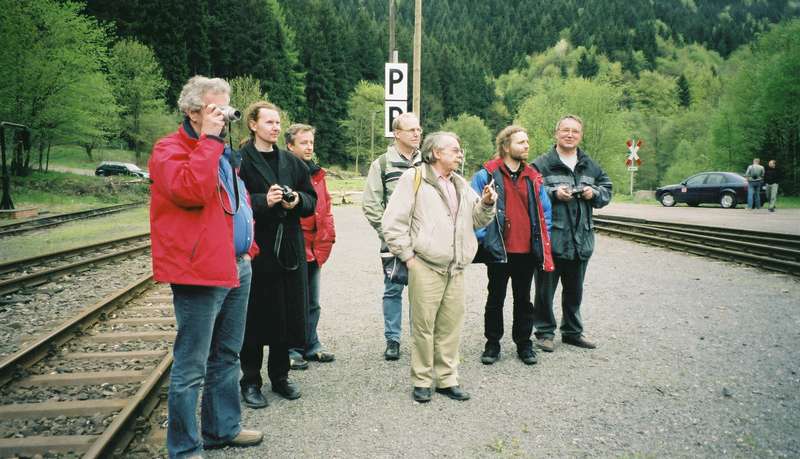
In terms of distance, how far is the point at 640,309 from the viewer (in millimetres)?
6410

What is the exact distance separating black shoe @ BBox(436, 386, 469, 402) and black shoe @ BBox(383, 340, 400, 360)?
0.84 m

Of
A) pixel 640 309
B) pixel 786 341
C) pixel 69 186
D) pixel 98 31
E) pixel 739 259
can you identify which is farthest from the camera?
pixel 98 31

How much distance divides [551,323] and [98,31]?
3426 cm

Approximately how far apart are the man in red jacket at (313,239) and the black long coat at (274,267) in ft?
3.03

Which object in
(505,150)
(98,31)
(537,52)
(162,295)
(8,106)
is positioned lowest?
(162,295)

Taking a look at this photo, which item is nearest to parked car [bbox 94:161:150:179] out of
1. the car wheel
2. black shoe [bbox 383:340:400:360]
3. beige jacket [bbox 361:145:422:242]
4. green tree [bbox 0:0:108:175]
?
green tree [bbox 0:0:108:175]

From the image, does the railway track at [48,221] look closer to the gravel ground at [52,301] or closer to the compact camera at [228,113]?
the gravel ground at [52,301]

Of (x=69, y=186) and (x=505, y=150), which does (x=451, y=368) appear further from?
(x=69, y=186)

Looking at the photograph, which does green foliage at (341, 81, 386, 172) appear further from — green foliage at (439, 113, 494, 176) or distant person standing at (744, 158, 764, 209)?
distant person standing at (744, 158, 764, 209)

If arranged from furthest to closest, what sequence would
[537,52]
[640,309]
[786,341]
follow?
[537,52]
[640,309]
[786,341]

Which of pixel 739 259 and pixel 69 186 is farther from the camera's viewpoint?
pixel 69 186

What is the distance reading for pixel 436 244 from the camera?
12.8ft

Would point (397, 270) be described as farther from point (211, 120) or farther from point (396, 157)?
point (211, 120)

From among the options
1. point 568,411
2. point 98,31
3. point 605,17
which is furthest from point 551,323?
point 605,17
